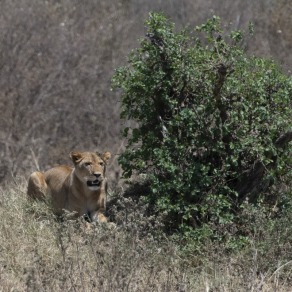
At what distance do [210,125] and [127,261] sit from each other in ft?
7.99

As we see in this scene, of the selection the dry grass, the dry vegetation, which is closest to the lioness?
the dry vegetation

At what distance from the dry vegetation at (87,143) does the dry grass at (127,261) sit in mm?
12

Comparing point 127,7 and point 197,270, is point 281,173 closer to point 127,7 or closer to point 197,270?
point 197,270

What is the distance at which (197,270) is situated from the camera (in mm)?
7906

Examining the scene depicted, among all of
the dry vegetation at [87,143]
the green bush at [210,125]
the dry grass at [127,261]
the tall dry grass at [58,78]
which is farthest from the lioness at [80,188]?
the tall dry grass at [58,78]

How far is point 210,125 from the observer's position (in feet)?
28.1

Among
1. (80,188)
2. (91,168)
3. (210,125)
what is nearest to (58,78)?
(80,188)

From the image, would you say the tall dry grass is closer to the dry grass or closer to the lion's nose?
the lion's nose

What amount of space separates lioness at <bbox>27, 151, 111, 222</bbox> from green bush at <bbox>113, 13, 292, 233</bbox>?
685 millimetres

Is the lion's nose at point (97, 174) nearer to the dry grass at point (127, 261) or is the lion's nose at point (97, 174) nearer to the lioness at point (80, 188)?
the lioness at point (80, 188)

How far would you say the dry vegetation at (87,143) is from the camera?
22.6ft

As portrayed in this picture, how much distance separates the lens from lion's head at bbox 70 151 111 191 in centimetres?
943

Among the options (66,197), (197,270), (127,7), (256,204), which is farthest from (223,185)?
(127,7)

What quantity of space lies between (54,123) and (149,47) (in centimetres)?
665
